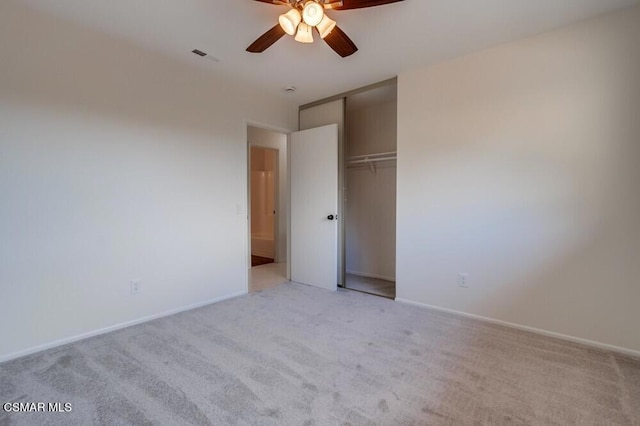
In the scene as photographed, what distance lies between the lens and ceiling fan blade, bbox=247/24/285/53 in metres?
2.11

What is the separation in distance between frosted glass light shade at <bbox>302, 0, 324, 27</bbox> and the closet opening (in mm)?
2143

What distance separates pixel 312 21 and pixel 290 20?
152 millimetres

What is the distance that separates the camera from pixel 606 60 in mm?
2303

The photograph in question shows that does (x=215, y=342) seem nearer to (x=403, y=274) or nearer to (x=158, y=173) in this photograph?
(x=158, y=173)

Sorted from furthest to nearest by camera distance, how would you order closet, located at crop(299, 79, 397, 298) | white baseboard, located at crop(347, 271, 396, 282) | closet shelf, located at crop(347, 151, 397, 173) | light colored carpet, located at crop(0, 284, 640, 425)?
white baseboard, located at crop(347, 271, 396, 282) → closet shelf, located at crop(347, 151, 397, 173) → closet, located at crop(299, 79, 397, 298) → light colored carpet, located at crop(0, 284, 640, 425)

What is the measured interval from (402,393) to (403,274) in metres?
1.71

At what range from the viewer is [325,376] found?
196 cm

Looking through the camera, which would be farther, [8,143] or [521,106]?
[521,106]

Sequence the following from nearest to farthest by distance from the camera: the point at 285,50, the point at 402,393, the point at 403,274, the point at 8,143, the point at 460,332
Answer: the point at 402,393
the point at 8,143
the point at 460,332
the point at 285,50
the point at 403,274

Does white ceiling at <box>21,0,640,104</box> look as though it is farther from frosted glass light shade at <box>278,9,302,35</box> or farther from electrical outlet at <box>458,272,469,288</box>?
electrical outlet at <box>458,272,469,288</box>

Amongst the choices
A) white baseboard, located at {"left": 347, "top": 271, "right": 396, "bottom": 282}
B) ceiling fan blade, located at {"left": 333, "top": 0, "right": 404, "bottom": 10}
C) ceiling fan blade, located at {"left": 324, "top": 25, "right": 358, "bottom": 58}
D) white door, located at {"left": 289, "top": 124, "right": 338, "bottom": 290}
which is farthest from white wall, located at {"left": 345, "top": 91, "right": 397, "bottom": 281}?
ceiling fan blade, located at {"left": 333, "top": 0, "right": 404, "bottom": 10}

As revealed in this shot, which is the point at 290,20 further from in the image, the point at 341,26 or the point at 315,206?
the point at 315,206

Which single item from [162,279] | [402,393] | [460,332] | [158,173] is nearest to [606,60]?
[460,332]

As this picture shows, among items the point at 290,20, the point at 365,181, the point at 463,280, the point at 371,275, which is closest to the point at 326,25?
the point at 290,20
